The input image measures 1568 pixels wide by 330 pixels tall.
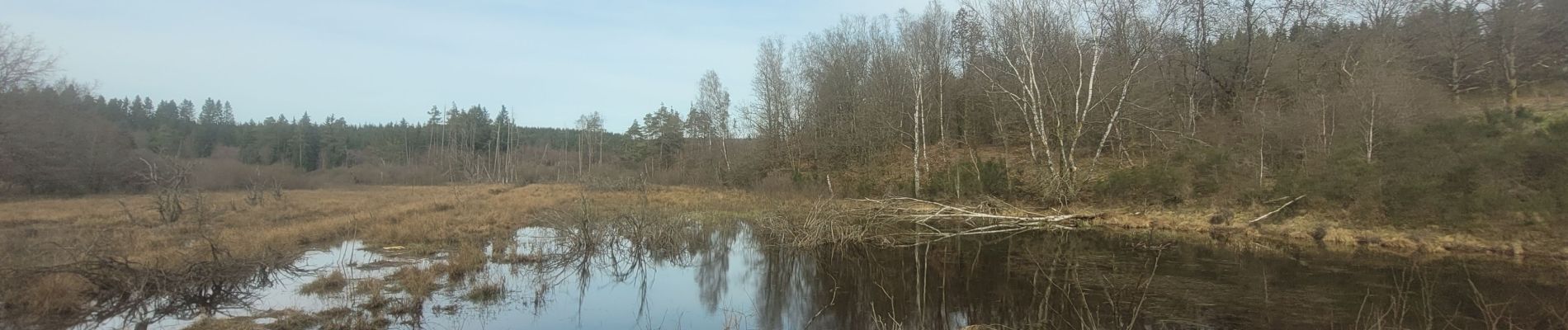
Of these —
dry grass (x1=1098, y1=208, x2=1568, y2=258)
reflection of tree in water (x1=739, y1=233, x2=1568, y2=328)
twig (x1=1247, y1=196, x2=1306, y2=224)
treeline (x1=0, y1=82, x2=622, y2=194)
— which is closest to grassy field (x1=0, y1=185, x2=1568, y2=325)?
dry grass (x1=1098, y1=208, x2=1568, y2=258)

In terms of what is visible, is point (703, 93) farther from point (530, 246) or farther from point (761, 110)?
point (530, 246)

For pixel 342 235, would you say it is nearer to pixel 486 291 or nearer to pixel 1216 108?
pixel 486 291

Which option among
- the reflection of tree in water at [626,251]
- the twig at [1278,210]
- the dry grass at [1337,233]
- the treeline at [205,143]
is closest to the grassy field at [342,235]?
the dry grass at [1337,233]

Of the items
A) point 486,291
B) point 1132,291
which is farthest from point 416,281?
point 1132,291

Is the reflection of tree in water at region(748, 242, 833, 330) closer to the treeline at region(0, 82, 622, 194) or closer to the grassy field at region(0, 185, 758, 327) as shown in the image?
the grassy field at region(0, 185, 758, 327)

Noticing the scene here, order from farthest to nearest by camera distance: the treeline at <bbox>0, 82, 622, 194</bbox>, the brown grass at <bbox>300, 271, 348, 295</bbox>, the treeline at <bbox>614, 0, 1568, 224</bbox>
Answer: the treeline at <bbox>0, 82, 622, 194</bbox>, the treeline at <bbox>614, 0, 1568, 224</bbox>, the brown grass at <bbox>300, 271, 348, 295</bbox>

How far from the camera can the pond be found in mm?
7910

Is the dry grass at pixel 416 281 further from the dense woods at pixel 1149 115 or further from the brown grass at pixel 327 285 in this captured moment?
the dense woods at pixel 1149 115

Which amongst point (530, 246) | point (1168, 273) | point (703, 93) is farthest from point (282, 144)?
point (1168, 273)

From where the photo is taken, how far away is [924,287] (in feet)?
32.3

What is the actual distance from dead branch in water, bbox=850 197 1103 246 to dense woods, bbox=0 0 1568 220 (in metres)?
1.80

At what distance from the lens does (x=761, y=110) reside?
39500 millimetres

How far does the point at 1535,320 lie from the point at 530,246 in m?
15.5

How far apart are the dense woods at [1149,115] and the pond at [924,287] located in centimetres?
411
